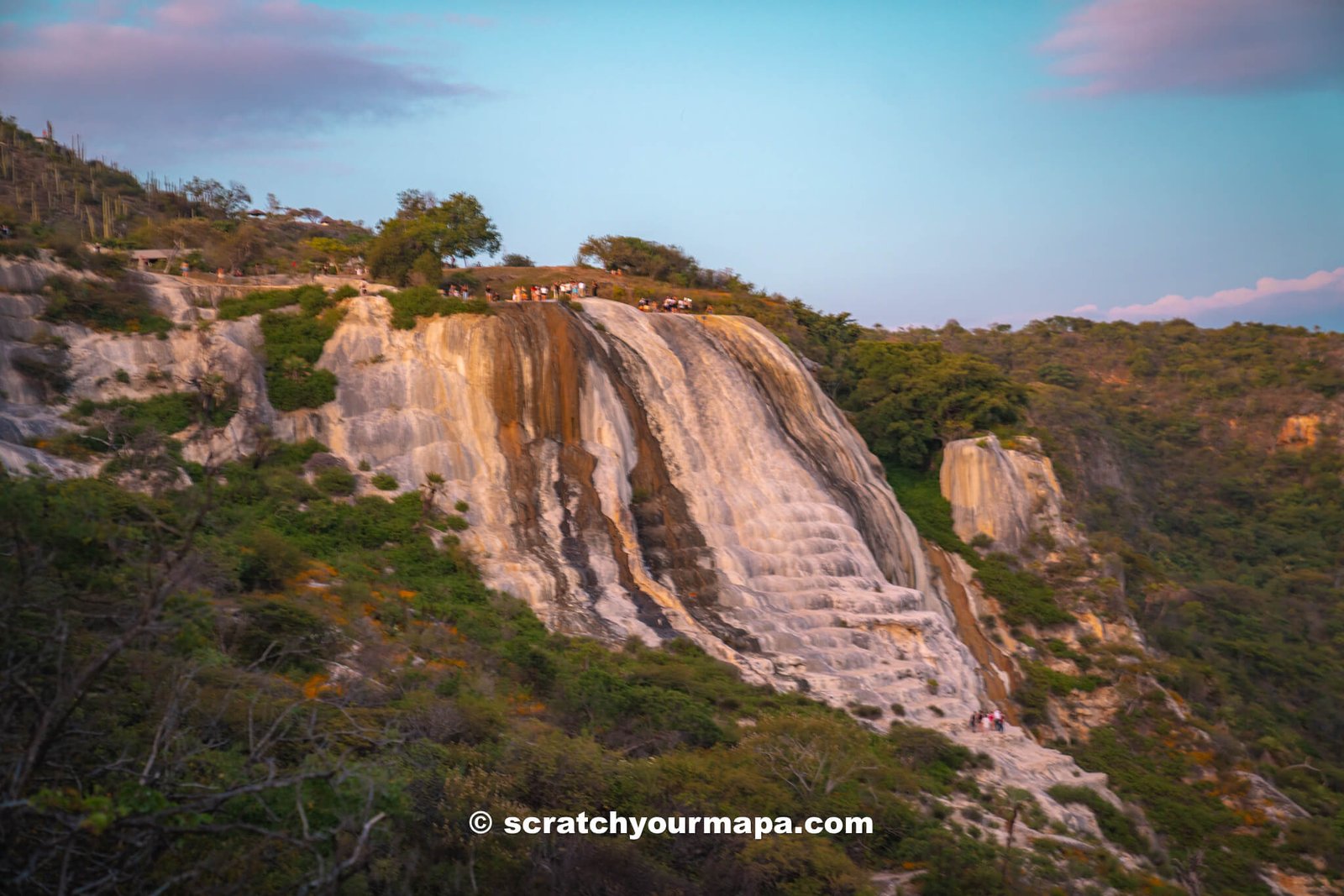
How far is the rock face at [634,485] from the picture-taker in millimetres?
23984

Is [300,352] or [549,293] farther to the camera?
[549,293]

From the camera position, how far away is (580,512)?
26094mm

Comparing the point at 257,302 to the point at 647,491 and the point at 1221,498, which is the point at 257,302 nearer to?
the point at 647,491

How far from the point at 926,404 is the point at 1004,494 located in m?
4.54

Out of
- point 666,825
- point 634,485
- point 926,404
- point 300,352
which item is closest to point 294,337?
point 300,352

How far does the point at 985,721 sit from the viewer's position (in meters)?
24.4

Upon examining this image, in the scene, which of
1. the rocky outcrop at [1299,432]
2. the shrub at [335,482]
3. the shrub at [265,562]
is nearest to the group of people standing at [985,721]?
the shrub at [265,562]

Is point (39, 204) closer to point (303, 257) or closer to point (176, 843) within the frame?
point (303, 257)

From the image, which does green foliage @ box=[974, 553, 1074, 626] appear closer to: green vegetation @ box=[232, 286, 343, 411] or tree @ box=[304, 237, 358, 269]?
green vegetation @ box=[232, 286, 343, 411]

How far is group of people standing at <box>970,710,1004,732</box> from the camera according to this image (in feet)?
78.9

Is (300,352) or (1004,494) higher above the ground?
(300,352)

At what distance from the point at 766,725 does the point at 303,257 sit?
93.8 ft

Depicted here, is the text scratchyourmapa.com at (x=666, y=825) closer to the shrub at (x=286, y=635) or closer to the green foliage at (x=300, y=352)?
the shrub at (x=286, y=635)

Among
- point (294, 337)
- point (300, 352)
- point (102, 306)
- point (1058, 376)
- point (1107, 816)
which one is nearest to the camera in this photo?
point (1107, 816)
